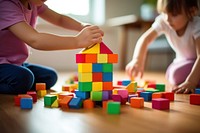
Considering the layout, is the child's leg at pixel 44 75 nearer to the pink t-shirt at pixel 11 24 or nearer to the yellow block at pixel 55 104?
the pink t-shirt at pixel 11 24

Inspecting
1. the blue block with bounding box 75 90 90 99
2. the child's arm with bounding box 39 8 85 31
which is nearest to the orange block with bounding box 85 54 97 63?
the blue block with bounding box 75 90 90 99

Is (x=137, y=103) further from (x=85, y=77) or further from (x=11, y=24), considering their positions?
(x=11, y=24)

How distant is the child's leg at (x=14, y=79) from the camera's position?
3.94ft

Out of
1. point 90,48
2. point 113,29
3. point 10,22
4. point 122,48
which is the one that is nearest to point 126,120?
point 90,48

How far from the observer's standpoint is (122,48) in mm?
3162

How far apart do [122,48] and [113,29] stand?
321 millimetres

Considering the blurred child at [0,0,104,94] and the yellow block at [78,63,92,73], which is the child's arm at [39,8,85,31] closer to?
the blurred child at [0,0,104,94]

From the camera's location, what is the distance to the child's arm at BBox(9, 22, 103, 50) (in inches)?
37.6

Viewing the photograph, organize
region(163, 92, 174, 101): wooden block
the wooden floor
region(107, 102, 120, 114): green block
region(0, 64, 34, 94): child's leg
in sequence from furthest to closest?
1. region(0, 64, 34, 94): child's leg
2. region(163, 92, 174, 101): wooden block
3. region(107, 102, 120, 114): green block
4. the wooden floor

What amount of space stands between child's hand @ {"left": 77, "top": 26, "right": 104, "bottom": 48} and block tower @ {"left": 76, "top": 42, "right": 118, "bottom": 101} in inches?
0.6

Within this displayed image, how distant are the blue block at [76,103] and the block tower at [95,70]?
0.03m

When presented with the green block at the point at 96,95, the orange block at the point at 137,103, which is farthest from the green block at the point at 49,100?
the orange block at the point at 137,103

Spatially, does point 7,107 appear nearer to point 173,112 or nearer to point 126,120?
point 126,120

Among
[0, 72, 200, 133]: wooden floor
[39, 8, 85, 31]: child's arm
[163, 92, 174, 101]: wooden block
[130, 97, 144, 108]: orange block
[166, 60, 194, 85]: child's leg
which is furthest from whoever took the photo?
[166, 60, 194, 85]: child's leg
